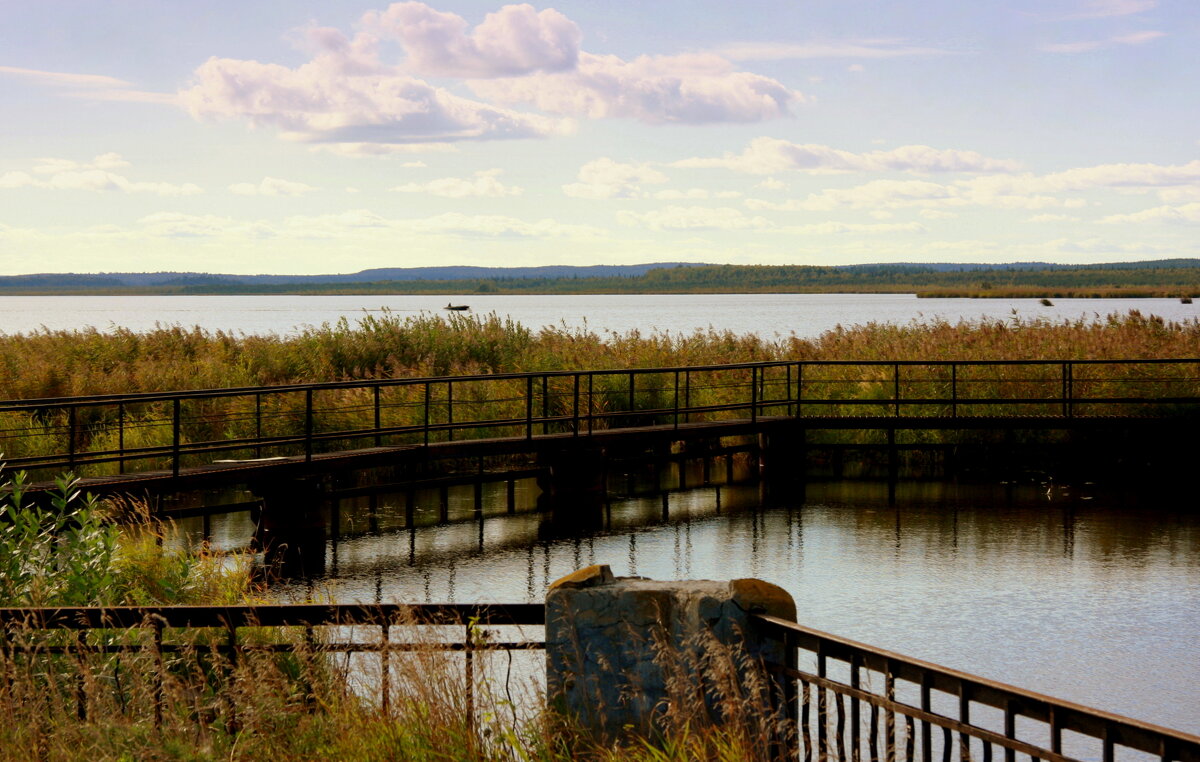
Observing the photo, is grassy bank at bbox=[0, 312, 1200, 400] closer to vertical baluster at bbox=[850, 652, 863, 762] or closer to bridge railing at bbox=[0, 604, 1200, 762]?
bridge railing at bbox=[0, 604, 1200, 762]

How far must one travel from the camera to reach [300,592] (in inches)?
511

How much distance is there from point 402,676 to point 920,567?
8.70 m

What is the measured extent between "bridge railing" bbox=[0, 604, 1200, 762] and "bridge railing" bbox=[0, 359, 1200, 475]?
36.0 ft

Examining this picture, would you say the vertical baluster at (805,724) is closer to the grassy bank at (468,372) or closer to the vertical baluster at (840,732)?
the vertical baluster at (840,732)

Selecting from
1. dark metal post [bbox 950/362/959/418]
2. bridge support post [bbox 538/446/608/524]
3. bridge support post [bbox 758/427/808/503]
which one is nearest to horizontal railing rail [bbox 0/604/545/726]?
bridge support post [bbox 538/446/608/524]

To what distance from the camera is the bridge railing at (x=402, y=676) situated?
4.55m

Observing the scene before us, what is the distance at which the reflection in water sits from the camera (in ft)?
33.6

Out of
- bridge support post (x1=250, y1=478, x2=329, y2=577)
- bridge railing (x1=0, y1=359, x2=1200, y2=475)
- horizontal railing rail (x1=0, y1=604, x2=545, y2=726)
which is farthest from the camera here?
bridge railing (x1=0, y1=359, x2=1200, y2=475)

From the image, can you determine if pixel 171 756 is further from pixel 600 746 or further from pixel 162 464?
pixel 162 464

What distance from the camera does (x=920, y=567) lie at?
14.0 m

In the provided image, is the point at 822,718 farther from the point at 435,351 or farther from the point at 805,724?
the point at 435,351

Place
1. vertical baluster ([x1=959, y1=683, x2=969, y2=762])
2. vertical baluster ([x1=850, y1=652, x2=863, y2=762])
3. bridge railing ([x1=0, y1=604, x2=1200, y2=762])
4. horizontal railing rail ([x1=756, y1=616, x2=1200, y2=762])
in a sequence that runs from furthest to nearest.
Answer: vertical baluster ([x1=850, y1=652, x2=863, y2=762]) → vertical baluster ([x1=959, y1=683, x2=969, y2=762]) → bridge railing ([x1=0, y1=604, x2=1200, y2=762]) → horizontal railing rail ([x1=756, y1=616, x2=1200, y2=762])

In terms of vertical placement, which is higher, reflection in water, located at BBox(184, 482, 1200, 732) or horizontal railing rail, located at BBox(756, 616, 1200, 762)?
horizontal railing rail, located at BBox(756, 616, 1200, 762)

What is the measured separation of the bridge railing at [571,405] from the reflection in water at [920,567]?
103 inches
